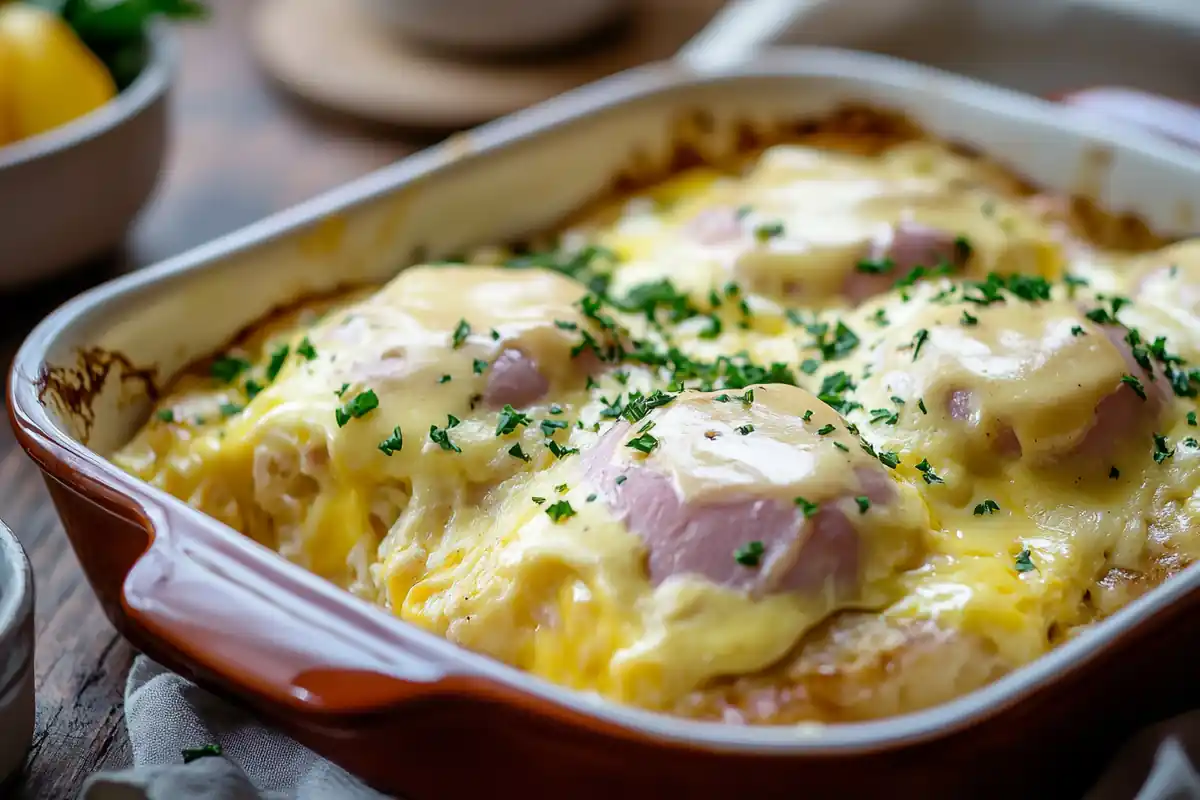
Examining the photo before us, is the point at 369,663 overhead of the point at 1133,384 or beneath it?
overhead

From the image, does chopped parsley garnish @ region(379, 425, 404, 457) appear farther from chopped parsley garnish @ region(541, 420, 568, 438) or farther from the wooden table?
the wooden table

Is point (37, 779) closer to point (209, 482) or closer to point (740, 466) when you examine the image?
point (209, 482)

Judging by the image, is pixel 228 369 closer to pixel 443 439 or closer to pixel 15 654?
pixel 443 439

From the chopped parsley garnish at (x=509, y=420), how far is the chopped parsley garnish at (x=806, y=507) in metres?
0.43

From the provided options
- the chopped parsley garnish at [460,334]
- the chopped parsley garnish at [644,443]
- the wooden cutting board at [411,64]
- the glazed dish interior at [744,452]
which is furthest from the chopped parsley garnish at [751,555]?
the wooden cutting board at [411,64]

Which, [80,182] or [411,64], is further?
[411,64]

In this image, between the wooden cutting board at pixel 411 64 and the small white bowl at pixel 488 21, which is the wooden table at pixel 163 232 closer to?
the wooden cutting board at pixel 411 64

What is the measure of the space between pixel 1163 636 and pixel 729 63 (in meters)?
1.58

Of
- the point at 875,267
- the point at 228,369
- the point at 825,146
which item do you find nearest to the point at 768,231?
the point at 875,267

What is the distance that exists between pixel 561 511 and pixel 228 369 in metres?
0.71

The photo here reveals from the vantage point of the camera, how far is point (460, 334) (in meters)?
1.71

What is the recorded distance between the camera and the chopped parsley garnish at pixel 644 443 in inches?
58.1

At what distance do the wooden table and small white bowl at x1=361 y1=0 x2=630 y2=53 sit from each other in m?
0.29

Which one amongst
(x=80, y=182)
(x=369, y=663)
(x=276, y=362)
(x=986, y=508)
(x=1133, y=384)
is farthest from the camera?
(x=80, y=182)
